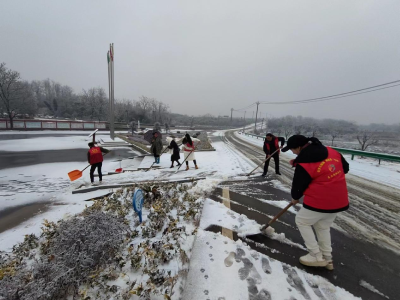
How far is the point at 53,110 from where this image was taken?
6888cm

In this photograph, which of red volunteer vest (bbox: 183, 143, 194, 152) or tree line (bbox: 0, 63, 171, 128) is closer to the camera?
red volunteer vest (bbox: 183, 143, 194, 152)

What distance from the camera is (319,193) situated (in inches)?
88.0

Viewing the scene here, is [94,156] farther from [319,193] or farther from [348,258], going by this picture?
[348,258]

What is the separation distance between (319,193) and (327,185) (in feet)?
0.44

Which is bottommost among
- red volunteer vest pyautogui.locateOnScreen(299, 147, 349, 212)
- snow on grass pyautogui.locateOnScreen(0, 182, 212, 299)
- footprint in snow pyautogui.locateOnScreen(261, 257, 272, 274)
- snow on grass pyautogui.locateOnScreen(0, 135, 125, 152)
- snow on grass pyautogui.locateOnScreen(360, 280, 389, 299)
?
snow on grass pyautogui.locateOnScreen(0, 135, 125, 152)

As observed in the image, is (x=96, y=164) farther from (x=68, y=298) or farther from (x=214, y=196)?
(x=68, y=298)

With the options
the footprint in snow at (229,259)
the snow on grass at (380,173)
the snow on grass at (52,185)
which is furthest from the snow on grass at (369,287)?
the snow on grass at (380,173)

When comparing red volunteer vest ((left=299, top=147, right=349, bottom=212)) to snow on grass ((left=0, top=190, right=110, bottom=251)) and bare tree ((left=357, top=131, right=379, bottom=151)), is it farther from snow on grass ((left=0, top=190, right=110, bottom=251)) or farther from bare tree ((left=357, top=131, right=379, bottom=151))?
bare tree ((left=357, top=131, right=379, bottom=151))

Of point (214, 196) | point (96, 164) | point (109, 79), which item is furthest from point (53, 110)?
point (214, 196)

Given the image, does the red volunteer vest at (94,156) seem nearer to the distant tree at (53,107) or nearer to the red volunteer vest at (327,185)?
the red volunteer vest at (327,185)

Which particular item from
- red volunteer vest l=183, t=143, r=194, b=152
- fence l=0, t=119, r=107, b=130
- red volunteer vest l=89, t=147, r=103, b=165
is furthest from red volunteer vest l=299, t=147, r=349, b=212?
fence l=0, t=119, r=107, b=130

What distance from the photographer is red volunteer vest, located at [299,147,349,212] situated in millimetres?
2225

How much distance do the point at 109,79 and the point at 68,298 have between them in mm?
23912

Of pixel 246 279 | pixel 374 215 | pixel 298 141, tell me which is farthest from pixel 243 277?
pixel 374 215
